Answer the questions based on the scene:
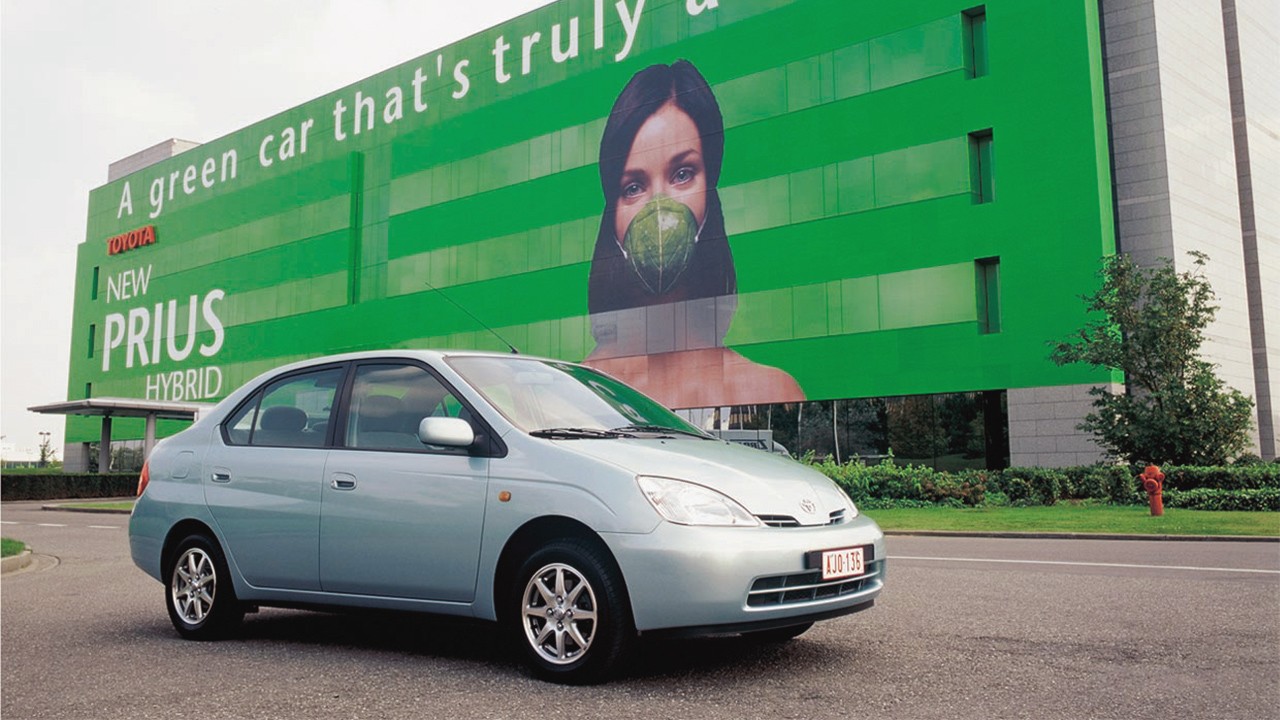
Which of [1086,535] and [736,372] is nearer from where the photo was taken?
[1086,535]

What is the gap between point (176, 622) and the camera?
6.58 m

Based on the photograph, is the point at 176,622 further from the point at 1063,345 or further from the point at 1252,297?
the point at 1252,297

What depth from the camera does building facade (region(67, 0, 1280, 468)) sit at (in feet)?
97.0

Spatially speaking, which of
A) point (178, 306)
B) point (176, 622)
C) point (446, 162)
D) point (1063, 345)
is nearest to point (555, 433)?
point (176, 622)

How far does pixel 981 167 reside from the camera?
31000 millimetres

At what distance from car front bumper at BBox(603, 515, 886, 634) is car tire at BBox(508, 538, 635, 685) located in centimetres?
9

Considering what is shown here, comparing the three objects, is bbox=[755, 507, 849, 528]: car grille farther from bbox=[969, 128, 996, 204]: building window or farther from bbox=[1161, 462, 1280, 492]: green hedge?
bbox=[969, 128, 996, 204]: building window

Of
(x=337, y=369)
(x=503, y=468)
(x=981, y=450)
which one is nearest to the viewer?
(x=503, y=468)

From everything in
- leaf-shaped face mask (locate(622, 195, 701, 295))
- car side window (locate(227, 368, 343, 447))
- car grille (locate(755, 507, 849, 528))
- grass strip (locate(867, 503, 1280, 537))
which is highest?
leaf-shaped face mask (locate(622, 195, 701, 295))

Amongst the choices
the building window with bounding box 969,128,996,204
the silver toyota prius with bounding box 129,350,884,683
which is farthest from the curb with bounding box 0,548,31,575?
the building window with bounding box 969,128,996,204

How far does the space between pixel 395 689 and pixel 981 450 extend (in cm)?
2731

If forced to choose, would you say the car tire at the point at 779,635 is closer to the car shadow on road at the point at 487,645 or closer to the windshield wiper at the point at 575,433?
the car shadow on road at the point at 487,645

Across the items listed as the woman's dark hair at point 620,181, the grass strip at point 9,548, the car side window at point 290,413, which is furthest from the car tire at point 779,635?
the woman's dark hair at point 620,181

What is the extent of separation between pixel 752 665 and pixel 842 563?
73 cm
